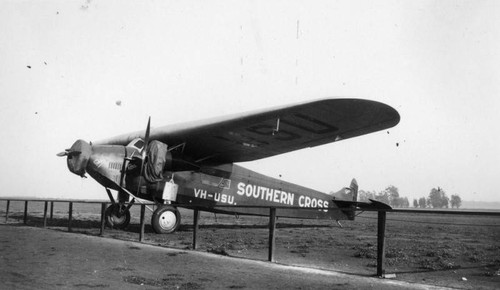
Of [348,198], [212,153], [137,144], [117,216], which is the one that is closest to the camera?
[137,144]

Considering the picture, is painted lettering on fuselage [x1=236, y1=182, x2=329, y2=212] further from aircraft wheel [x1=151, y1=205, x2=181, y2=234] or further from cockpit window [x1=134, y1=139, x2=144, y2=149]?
cockpit window [x1=134, y1=139, x2=144, y2=149]

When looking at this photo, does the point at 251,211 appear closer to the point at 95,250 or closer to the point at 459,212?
the point at 95,250

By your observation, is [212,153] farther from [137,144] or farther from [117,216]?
[117,216]

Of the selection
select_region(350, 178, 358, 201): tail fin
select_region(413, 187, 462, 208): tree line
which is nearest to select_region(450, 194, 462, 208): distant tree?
select_region(413, 187, 462, 208): tree line

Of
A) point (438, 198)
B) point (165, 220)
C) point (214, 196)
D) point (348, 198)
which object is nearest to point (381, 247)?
point (165, 220)

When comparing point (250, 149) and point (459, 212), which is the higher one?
point (250, 149)

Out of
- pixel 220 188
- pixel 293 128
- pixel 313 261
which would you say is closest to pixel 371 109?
pixel 293 128

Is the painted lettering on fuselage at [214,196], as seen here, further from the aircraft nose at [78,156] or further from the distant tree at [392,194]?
the distant tree at [392,194]
